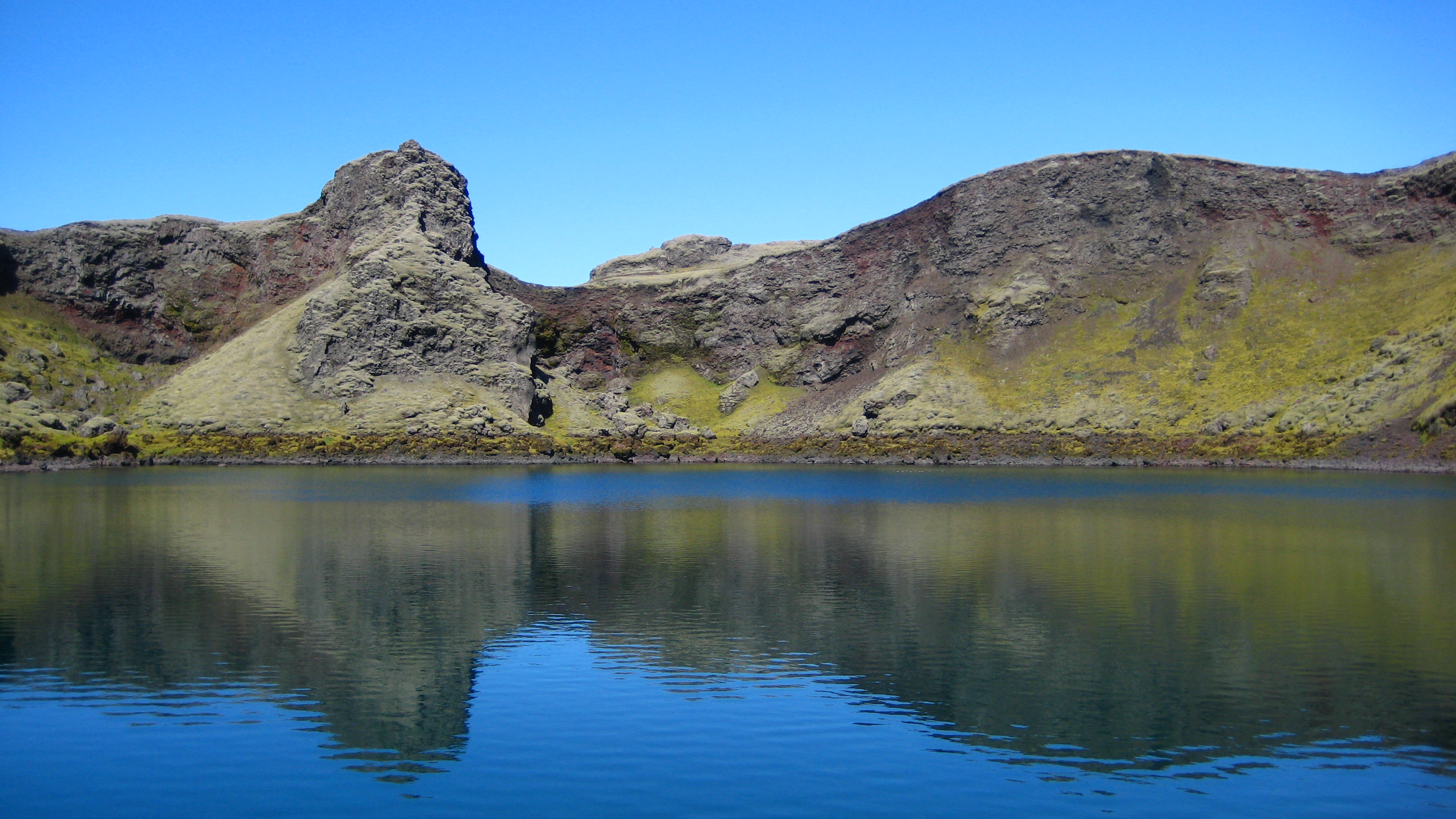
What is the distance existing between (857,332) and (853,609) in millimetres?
135634

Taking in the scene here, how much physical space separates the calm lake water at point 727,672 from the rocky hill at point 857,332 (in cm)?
7238

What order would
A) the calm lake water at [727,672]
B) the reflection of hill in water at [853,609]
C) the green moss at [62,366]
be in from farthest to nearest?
the green moss at [62,366]
the reflection of hill in water at [853,609]
the calm lake water at [727,672]

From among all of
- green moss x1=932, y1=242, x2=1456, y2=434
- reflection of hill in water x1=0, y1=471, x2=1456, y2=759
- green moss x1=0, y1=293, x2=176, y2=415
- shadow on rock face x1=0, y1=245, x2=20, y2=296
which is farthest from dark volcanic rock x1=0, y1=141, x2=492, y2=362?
reflection of hill in water x1=0, y1=471, x2=1456, y2=759

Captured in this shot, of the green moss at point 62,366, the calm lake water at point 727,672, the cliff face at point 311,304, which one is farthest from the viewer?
the cliff face at point 311,304

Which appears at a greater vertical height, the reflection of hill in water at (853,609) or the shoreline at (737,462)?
the shoreline at (737,462)

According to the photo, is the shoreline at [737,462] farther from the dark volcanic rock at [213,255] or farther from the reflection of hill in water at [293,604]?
the reflection of hill in water at [293,604]

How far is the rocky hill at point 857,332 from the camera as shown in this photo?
117m

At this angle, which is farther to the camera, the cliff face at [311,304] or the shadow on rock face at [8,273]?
the shadow on rock face at [8,273]

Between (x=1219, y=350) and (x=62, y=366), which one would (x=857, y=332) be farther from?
(x=62, y=366)

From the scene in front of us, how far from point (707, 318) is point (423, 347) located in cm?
5756

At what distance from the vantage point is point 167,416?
123000 mm

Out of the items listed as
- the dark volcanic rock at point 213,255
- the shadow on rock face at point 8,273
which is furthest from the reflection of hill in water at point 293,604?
the shadow on rock face at point 8,273

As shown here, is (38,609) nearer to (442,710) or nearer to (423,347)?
(442,710)

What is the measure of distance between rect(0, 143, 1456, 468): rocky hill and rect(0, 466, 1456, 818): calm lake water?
237ft
